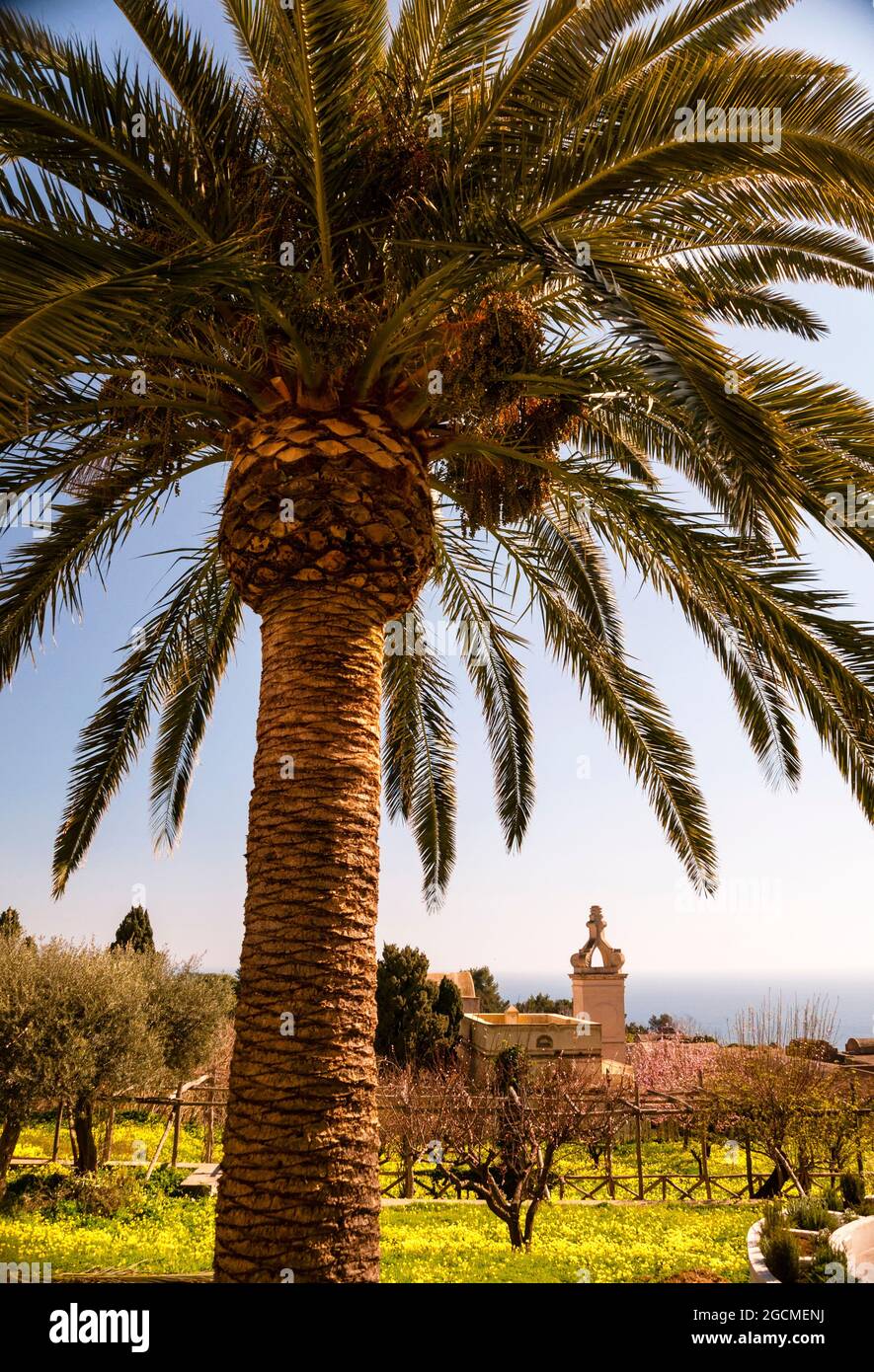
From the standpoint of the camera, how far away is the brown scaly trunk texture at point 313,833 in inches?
175

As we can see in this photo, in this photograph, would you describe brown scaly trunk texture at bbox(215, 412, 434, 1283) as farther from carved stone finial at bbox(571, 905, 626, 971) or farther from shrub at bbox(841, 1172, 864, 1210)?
carved stone finial at bbox(571, 905, 626, 971)

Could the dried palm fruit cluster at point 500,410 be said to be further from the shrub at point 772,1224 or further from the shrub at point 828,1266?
the shrub at point 772,1224

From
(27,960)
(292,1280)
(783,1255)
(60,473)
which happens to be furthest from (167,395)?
(27,960)

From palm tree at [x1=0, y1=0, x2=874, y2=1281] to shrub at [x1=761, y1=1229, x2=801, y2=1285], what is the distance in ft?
13.7

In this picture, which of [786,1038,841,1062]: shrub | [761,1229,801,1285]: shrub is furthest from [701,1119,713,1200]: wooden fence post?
[761,1229,801,1285]: shrub

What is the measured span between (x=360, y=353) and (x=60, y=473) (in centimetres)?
222

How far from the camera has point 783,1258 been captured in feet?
24.6

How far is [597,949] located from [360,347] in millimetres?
24082

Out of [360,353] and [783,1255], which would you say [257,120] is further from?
[783,1255]

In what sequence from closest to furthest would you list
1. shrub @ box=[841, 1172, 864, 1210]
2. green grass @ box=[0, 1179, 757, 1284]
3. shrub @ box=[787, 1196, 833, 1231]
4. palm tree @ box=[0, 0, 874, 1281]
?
palm tree @ box=[0, 0, 874, 1281] → shrub @ box=[787, 1196, 833, 1231] → green grass @ box=[0, 1179, 757, 1284] → shrub @ box=[841, 1172, 864, 1210]

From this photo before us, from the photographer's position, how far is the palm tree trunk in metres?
4.39

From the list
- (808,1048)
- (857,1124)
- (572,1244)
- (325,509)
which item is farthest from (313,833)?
(808,1048)

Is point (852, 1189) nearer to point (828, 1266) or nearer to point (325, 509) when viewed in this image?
point (828, 1266)

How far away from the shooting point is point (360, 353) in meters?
5.42
